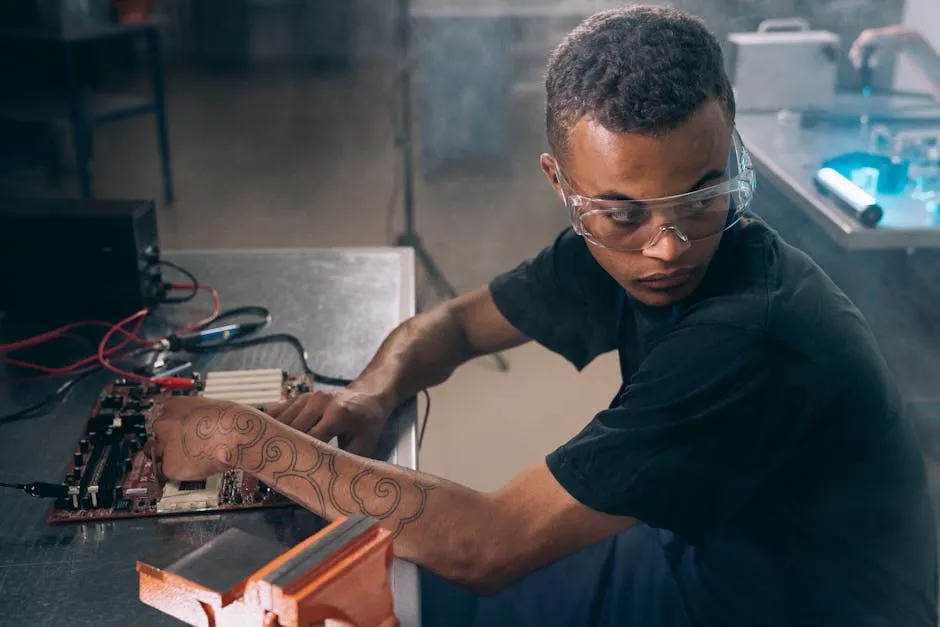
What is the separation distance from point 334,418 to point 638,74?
0.60 metres

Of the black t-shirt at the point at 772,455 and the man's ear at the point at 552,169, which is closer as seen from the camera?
the black t-shirt at the point at 772,455

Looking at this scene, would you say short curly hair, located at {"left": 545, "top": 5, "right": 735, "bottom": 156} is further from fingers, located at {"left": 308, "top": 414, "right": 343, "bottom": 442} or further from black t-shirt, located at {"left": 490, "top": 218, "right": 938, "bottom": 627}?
fingers, located at {"left": 308, "top": 414, "right": 343, "bottom": 442}

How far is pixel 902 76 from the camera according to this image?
3.16 metres

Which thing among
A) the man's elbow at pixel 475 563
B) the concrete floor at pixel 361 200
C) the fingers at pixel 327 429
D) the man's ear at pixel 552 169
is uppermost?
the man's ear at pixel 552 169

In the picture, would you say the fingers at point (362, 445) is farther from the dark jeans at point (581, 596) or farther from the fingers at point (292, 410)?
the dark jeans at point (581, 596)

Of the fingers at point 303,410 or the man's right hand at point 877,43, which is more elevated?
the man's right hand at point 877,43

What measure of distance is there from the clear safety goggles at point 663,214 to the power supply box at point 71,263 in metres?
0.88

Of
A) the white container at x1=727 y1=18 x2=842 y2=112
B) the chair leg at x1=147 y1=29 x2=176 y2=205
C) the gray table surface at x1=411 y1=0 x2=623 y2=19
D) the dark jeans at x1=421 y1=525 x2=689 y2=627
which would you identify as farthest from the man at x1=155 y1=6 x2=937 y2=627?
the chair leg at x1=147 y1=29 x2=176 y2=205

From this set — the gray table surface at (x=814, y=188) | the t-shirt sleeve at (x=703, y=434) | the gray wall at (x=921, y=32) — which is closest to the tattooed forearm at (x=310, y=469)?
the t-shirt sleeve at (x=703, y=434)

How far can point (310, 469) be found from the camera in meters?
1.19

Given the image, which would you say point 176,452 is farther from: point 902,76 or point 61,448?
point 902,76

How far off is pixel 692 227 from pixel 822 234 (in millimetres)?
1380

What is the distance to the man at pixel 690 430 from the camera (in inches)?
42.7

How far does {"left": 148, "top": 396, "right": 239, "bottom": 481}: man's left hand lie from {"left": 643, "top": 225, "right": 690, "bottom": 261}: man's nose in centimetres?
55
